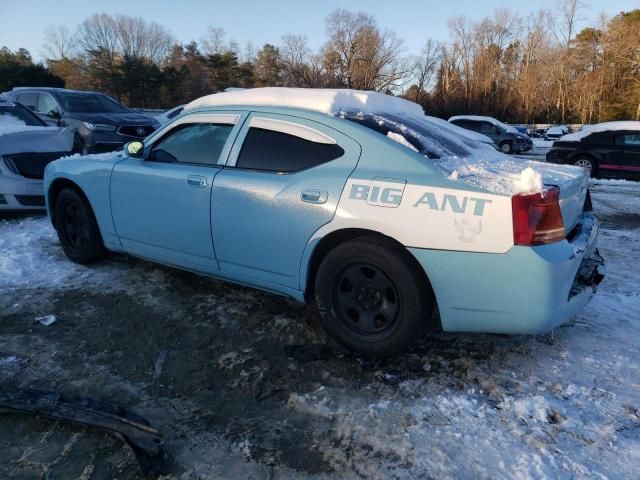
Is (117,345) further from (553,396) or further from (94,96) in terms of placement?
(94,96)

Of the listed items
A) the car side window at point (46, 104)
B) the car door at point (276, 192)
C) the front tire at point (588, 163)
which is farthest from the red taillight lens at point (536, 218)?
the front tire at point (588, 163)

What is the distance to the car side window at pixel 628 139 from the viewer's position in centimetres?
1166

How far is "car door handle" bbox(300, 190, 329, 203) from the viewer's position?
2945 millimetres

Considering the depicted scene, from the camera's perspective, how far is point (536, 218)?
8.25ft

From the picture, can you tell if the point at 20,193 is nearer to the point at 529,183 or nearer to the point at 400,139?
the point at 400,139

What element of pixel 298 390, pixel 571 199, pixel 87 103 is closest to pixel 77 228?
pixel 298 390

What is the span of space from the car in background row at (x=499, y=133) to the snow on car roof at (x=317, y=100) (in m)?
19.9

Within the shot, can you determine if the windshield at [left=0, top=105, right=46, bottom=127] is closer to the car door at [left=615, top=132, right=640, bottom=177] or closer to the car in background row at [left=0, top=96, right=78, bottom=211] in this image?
the car in background row at [left=0, top=96, right=78, bottom=211]

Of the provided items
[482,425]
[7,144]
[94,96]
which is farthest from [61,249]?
[94,96]

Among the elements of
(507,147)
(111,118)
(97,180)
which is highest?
(111,118)

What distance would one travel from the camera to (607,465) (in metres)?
2.09

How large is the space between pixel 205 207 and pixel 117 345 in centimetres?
108

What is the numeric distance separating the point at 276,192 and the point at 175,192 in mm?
930

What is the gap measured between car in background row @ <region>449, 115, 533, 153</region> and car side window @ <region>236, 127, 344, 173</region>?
67.2 feet
